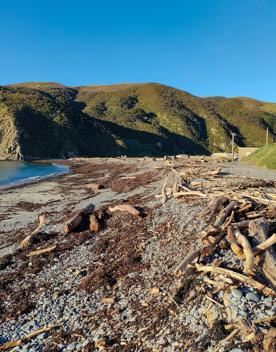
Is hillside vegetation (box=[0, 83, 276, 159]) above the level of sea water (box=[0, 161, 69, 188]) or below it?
above

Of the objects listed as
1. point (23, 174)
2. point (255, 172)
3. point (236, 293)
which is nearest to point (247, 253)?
point (236, 293)

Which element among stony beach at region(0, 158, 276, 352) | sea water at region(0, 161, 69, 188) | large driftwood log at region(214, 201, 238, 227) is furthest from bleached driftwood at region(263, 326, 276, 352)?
sea water at region(0, 161, 69, 188)

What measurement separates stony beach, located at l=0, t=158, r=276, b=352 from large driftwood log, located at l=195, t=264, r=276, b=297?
0.29 ft

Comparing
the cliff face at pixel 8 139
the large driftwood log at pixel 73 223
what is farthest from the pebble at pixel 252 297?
the cliff face at pixel 8 139

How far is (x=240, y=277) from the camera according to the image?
7988 mm

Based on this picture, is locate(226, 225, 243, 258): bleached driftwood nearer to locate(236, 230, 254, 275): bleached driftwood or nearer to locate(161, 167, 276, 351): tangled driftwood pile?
locate(161, 167, 276, 351): tangled driftwood pile

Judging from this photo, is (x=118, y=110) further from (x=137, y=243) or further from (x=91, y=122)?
(x=137, y=243)

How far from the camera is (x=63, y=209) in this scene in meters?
22.1

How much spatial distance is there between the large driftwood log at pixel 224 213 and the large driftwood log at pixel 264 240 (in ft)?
3.52

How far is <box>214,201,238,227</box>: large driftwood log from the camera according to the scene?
10953 mm

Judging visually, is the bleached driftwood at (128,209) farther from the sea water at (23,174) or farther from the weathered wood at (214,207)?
the sea water at (23,174)

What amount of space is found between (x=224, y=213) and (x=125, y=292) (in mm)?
4124

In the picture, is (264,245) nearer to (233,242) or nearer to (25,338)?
(233,242)

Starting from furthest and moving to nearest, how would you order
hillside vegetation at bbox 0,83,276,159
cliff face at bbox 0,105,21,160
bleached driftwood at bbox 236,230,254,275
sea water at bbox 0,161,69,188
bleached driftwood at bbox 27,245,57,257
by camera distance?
hillside vegetation at bbox 0,83,276,159
cliff face at bbox 0,105,21,160
sea water at bbox 0,161,69,188
bleached driftwood at bbox 27,245,57,257
bleached driftwood at bbox 236,230,254,275
